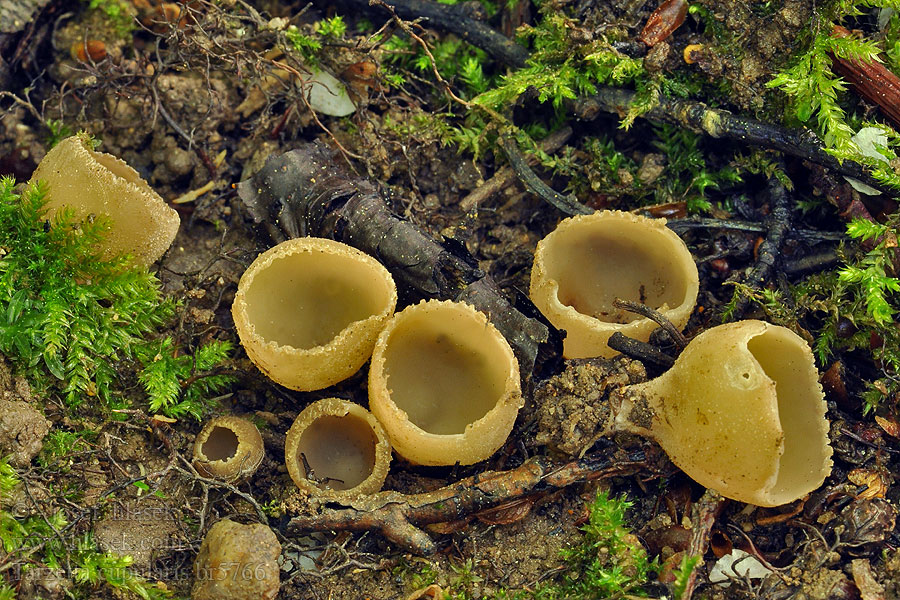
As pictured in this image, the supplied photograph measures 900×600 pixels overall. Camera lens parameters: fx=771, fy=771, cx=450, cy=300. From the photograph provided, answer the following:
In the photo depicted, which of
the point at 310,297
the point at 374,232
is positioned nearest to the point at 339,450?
the point at 310,297

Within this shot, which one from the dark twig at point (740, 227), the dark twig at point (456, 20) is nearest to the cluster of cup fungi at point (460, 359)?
the dark twig at point (740, 227)

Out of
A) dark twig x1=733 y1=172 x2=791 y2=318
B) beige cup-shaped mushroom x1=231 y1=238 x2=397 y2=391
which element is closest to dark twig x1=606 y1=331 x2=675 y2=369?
dark twig x1=733 y1=172 x2=791 y2=318

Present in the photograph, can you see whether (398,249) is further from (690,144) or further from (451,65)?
(690,144)

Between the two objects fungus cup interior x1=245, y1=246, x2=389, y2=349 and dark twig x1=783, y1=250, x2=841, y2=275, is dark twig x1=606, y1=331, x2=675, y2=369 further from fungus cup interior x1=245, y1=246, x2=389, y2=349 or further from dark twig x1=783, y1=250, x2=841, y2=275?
fungus cup interior x1=245, y1=246, x2=389, y2=349

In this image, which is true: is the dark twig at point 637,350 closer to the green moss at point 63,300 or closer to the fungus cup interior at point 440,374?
the fungus cup interior at point 440,374

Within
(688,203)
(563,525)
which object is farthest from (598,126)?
(563,525)
